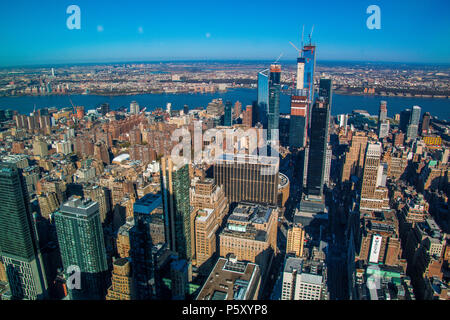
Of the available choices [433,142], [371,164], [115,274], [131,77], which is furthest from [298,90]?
[115,274]

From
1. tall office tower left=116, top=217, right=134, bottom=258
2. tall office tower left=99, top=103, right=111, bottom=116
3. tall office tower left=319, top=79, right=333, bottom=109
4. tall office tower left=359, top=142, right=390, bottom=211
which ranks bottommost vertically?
tall office tower left=116, top=217, right=134, bottom=258

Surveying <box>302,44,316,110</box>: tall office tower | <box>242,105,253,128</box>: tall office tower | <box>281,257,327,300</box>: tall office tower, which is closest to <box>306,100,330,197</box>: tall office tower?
<box>281,257,327,300</box>: tall office tower

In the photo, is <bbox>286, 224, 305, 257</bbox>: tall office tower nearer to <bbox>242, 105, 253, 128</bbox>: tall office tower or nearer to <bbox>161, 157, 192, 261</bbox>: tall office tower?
<bbox>161, 157, 192, 261</bbox>: tall office tower

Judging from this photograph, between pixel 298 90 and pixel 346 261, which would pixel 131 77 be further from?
pixel 346 261

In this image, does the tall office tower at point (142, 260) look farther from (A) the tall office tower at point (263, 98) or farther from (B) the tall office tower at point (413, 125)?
(B) the tall office tower at point (413, 125)

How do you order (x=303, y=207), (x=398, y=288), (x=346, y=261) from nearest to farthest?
(x=398, y=288), (x=346, y=261), (x=303, y=207)

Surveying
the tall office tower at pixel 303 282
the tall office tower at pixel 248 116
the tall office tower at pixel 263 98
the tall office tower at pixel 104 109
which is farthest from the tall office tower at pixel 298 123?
the tall office tower at pixel 104 109
